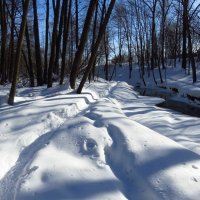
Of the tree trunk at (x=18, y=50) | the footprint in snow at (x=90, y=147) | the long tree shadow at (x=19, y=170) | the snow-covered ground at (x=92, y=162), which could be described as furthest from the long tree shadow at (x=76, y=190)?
the tree trunk at (x=18, y=50)

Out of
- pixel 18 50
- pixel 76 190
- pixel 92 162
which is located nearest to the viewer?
pixel 76 190

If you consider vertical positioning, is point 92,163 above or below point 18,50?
below

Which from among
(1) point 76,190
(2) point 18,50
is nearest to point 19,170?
(1) point 76,190

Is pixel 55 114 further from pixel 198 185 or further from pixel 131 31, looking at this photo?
pixel 131 31

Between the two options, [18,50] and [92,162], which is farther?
[18,50]

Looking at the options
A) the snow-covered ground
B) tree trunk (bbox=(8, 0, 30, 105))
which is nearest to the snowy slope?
the snow-covered ground

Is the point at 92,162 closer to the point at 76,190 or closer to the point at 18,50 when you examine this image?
the point at 76,190

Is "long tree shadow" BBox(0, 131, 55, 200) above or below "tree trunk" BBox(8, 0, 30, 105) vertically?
below

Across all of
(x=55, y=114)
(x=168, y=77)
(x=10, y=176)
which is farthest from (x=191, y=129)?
(x=168, y=77)

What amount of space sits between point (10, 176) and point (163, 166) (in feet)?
5.69

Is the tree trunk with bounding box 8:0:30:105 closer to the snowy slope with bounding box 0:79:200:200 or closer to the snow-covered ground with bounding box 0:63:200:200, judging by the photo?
the snow-covered ground with bounding box 0:63:200:200

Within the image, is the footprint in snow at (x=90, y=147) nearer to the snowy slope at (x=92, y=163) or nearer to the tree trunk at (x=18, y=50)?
the snowy slope at (x=92, y=163)

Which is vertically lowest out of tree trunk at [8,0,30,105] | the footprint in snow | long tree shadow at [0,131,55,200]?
long tree shadow at [0,131,55,200]

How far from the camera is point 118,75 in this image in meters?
40.9
